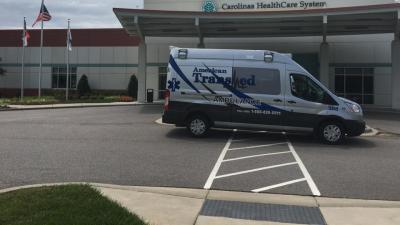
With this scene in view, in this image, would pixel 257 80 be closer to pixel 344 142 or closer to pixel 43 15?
pixel 344 142

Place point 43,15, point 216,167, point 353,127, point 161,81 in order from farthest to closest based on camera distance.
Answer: point 161,81 → point 43,15 → point 353,127 → point 216,167

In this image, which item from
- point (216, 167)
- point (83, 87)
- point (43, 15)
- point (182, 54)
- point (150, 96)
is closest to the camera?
point (216, 167)

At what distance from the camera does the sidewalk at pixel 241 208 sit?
6227mm

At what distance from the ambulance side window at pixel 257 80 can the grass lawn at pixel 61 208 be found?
25.8ft

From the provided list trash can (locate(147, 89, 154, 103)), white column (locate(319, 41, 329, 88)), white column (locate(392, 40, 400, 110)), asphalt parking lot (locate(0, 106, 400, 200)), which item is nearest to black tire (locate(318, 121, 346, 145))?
asphalt parking lot (locate(0, 106, 400, 200))

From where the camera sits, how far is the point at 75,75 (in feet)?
135

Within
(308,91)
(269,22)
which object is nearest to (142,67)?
(269,22)

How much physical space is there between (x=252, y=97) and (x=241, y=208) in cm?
759

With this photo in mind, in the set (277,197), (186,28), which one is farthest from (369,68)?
(277,197)

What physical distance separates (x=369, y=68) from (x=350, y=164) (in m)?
24.0

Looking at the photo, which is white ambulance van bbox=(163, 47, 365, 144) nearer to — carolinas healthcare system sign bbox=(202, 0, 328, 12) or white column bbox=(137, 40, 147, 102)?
white column bbox=(137, 40, 147, 102)

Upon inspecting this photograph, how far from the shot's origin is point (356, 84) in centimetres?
3338

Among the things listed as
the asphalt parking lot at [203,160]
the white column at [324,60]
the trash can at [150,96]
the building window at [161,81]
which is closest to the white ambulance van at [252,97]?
the asphalt parking lot at [203,160]

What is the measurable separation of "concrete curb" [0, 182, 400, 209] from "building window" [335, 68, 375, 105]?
2709 cm
